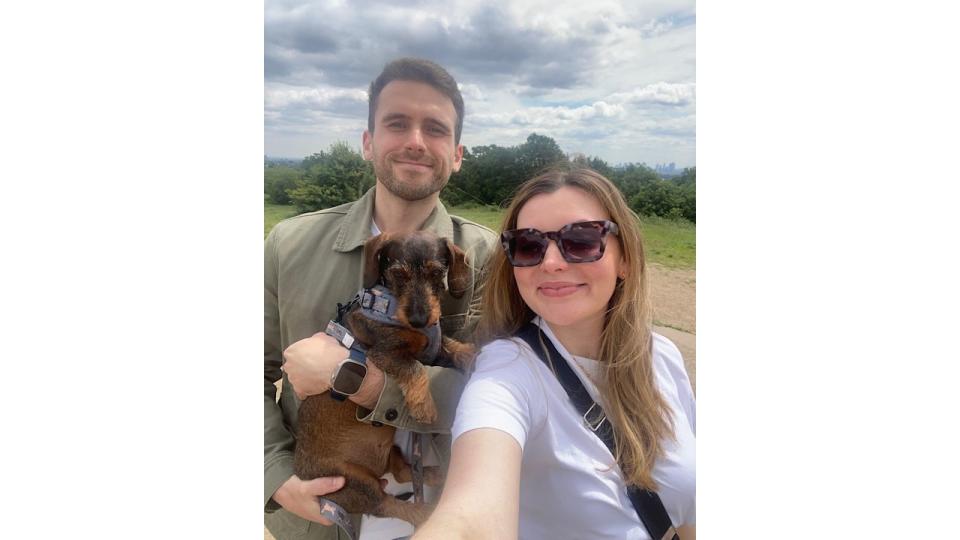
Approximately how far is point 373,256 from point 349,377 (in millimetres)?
537

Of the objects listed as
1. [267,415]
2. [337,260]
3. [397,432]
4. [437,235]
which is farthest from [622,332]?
[267,415]

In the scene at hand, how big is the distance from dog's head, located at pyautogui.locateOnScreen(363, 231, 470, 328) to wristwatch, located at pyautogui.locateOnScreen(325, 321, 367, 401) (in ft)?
0.85

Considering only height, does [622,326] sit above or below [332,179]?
below

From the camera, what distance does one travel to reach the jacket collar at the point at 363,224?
2.57 metres

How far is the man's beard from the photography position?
2516mm

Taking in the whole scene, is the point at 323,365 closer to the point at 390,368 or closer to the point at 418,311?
the point at 390,368

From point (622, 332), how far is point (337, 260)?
1274 millimetres

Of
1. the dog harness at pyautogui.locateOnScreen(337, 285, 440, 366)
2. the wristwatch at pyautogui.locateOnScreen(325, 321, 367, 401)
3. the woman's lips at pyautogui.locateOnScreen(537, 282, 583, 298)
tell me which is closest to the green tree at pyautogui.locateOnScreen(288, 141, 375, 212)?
the dog harness at pyautogui.locateOnScreen(337, 285, 440, 366)

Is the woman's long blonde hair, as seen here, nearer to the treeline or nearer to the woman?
the woman

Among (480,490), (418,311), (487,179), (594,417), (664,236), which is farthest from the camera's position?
(664,236)

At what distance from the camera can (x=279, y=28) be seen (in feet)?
8.89

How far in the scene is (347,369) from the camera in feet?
8.49

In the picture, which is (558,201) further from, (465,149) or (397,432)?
(397,432)

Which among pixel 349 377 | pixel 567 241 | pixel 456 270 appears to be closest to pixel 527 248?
pixel 567 241
